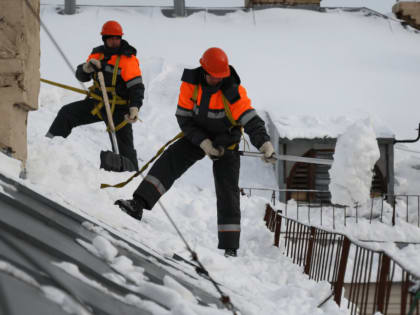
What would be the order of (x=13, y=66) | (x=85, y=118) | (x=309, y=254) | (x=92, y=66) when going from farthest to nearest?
(x=85, y=118), (x=92, y=66), (x=309, y=254), (x=13, y=66)

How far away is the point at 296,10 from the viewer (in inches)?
827

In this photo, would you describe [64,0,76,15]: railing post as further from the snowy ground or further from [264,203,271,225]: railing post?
[264,203,271,225]: railing post

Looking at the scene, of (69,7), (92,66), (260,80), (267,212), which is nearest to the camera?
(92,66)

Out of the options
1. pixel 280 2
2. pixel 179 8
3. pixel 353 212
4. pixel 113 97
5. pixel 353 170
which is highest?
Result: pixel 280 2

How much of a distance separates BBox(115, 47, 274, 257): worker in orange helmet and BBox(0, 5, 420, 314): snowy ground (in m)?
0.60

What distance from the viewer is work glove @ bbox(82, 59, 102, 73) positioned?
599cm

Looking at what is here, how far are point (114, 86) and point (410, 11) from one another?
18.3 meters

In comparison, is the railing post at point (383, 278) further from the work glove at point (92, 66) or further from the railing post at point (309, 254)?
the work glove at point (92, 66)

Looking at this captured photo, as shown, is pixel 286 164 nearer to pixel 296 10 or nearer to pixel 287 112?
pixel 287 112

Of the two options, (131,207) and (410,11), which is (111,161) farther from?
(410,11)

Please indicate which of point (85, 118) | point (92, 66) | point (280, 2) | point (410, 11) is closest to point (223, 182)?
point (92, 66)

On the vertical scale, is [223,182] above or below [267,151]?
below

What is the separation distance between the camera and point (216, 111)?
4.88m

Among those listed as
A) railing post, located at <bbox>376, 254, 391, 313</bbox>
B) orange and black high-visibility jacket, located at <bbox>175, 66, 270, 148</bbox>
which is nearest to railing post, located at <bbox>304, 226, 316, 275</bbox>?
orange and black high-visibility jacket, located at <bbox>175, 66, 270, 148</bbox>
